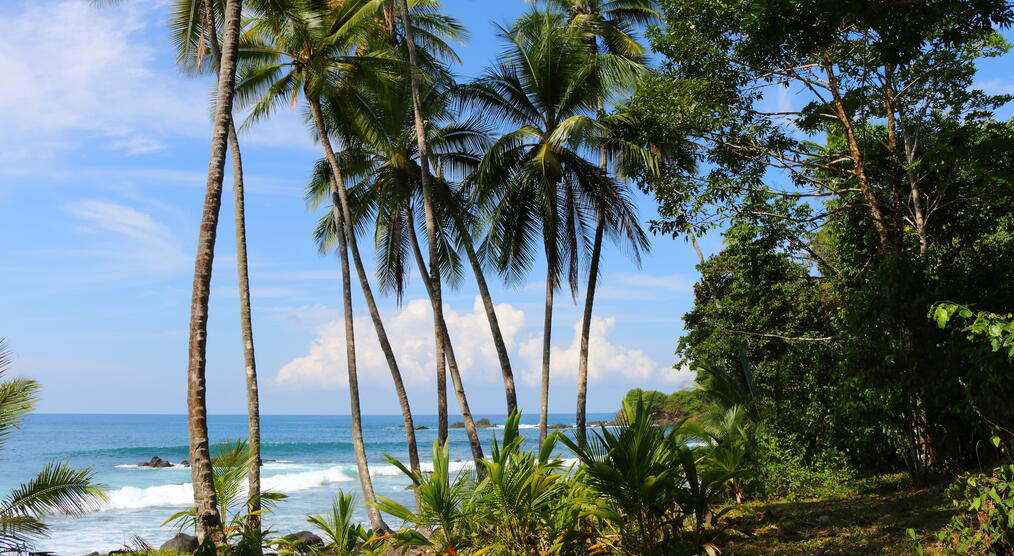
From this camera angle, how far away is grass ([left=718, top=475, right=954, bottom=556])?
22.6 ft

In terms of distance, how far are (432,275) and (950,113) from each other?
898 centimetres

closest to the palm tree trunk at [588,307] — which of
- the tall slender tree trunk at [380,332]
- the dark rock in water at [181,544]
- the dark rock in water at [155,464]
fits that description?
the tall slender tree trunk at [380,332]

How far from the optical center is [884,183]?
10000mm

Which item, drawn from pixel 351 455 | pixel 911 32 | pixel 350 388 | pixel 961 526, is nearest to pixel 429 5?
pixel 350 388

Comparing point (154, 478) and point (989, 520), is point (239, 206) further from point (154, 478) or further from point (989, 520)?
point (154, 478)

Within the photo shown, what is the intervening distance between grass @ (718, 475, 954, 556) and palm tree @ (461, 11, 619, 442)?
6.61m

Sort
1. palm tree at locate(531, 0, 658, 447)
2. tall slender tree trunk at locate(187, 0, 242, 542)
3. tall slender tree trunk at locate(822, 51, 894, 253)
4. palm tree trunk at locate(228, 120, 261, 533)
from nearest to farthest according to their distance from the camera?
tall slender tree trunk at locate(187, 0, 242, 542) < tall slender tree trunk at locate(822, 51, 894, 253) < palm tree trunk at locate(228, 120, 261, 533) < palm tree at locate(531, 0, 658, 447)

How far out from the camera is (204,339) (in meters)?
6.85

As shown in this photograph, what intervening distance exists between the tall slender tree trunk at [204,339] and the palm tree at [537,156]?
26.7 feet

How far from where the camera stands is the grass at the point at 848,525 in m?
6.89

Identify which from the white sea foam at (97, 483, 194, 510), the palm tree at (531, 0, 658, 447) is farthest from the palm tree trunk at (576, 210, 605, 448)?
the white sea foam at (97, 483, 194, 510)

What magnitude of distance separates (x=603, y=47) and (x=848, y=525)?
545 inches

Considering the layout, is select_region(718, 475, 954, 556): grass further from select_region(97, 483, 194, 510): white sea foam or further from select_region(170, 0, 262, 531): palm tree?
select_region(97, 483, 194, 510): white sea foam

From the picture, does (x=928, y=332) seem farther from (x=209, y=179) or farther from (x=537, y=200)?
(x=537, y=200)
